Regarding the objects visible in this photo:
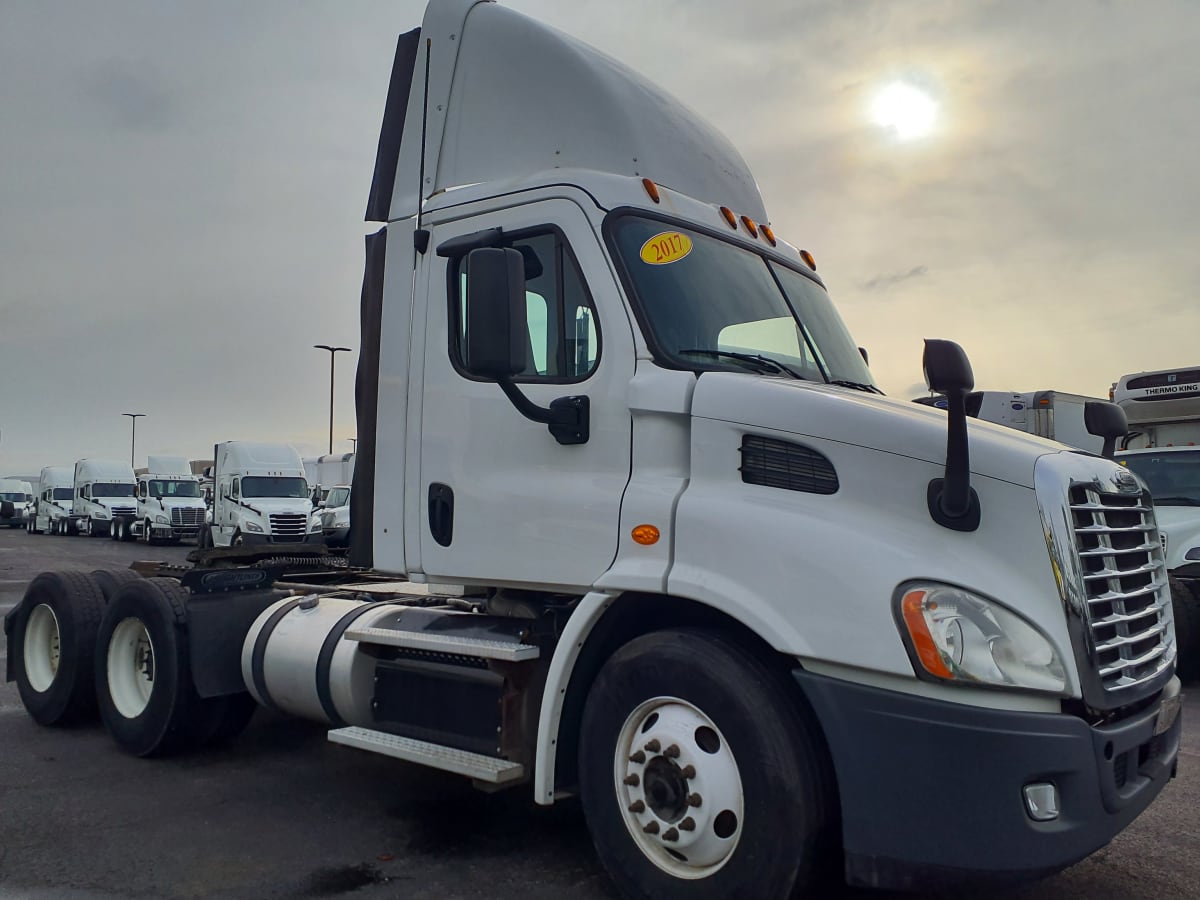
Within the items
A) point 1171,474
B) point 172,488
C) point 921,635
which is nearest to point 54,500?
point 172,488

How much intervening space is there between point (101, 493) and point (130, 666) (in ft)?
119

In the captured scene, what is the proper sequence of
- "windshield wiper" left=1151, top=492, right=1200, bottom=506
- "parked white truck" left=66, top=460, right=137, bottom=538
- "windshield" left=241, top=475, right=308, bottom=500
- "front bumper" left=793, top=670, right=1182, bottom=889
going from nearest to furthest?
"front bumper" left=793, top=670, right=1182, bottom=889
"windshield wiper" left=1151, top=492, right=1200, bottom=506
"windshield" left=241, top=475, right=308, bottom=500
"parked white truck" left=66, top=460, right=137, bottom=538

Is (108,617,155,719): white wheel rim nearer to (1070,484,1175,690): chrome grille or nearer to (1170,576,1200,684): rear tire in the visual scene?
(1070,484,1175,690): chrome grille

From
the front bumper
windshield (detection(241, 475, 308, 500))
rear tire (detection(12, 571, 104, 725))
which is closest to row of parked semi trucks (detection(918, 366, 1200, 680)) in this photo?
the front bumper

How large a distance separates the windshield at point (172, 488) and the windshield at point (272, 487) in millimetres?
9738

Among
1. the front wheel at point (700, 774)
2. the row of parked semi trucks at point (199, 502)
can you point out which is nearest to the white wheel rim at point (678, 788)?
the front wheel at point (700, 774)

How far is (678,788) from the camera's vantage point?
3646 millimetres

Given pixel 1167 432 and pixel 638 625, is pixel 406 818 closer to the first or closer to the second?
pixel 638 625

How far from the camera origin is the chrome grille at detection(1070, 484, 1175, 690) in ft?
11.2

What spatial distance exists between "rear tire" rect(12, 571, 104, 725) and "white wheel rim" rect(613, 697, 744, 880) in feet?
15.7

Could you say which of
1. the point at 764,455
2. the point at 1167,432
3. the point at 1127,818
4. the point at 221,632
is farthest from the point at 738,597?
the point at 1167,432

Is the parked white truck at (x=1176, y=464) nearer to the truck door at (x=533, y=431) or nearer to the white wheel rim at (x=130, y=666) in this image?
the truck door at (x=533, y=431)

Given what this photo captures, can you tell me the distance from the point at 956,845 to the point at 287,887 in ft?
8.79

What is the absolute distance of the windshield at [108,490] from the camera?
129ft
